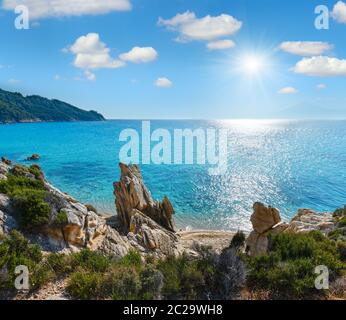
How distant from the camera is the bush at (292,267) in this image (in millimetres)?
11070

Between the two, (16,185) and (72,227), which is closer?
(72,227)

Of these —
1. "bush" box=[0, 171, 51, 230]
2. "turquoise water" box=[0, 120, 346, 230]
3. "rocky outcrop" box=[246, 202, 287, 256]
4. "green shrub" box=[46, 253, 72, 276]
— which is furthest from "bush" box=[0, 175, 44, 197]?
"turquoise water" box=[0, 120, 346, 230]

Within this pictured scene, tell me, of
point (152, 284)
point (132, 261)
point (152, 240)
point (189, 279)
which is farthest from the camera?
point (152, 240)

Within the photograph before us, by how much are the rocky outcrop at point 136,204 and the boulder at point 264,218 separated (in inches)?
480

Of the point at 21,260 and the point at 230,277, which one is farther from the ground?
the point at 21,260

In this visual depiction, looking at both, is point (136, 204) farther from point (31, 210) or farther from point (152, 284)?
point (152, 284)

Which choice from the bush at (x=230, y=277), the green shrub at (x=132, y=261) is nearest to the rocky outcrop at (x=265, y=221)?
the green shrub at (x=132, y=261)

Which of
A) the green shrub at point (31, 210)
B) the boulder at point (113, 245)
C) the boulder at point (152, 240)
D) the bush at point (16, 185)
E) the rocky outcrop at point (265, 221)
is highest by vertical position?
the bush at point (16, 185)

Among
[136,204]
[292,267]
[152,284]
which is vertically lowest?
[136,204]

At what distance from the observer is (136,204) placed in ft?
110

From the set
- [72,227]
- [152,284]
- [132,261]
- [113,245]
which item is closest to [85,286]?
[152,284]

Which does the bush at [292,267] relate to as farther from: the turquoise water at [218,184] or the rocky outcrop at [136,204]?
the turquoise water at [218,184]

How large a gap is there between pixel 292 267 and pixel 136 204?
909 inches
